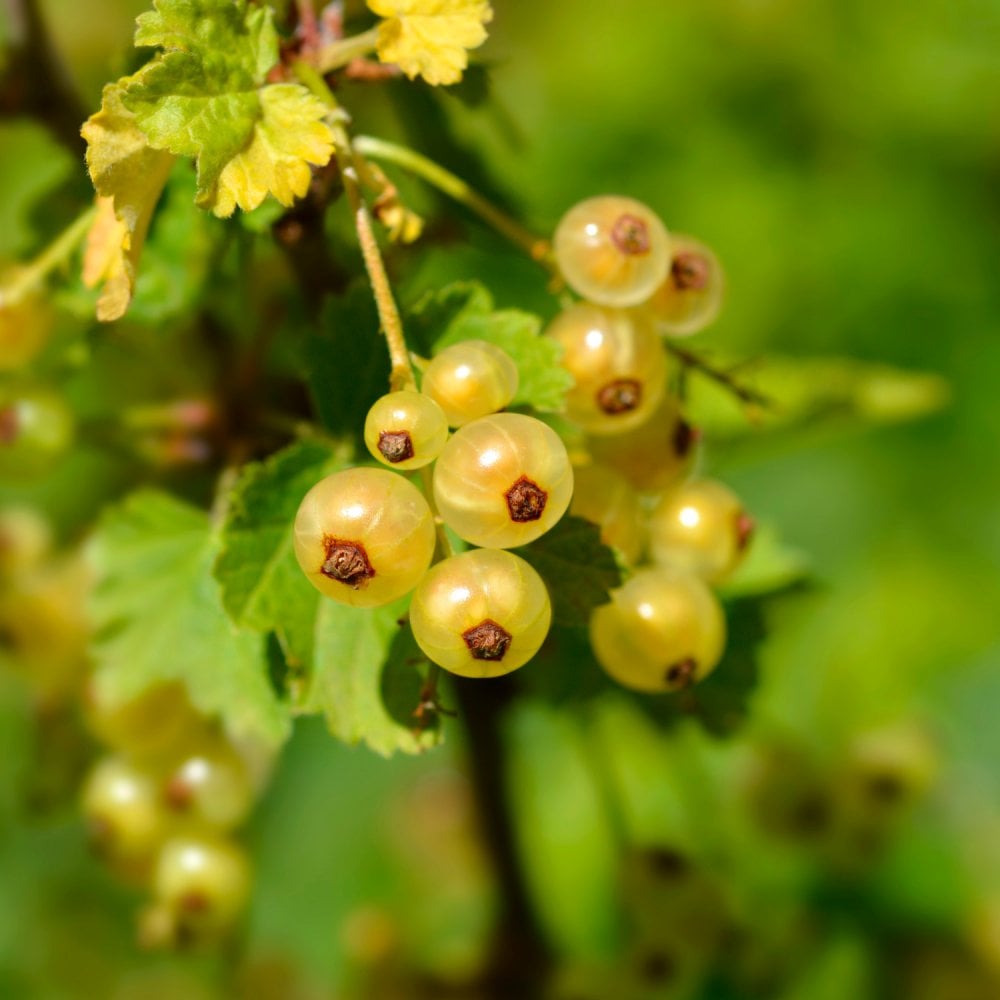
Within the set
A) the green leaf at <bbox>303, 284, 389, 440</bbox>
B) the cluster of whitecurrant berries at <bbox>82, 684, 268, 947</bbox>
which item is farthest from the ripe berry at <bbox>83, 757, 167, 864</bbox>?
the green leaf at <bbox>303, 284, 389, 440</bbox>

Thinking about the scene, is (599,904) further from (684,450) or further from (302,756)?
(684,450)

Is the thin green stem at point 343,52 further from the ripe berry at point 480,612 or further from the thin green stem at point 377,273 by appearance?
the ripe berry at point 480,612

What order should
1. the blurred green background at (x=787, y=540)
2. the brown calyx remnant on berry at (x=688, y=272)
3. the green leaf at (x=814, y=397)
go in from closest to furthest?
the brown calyx remnant on berry at (x=688, y=272) < the green leaf at (x=814, y=397) < the blurred green background at (x=787, y=540)

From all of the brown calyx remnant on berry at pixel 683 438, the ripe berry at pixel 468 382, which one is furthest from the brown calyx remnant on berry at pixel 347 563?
the brown calyx remnant on berry at pixel 683 438

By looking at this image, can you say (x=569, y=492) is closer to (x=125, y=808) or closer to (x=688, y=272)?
(x=688, y=272)

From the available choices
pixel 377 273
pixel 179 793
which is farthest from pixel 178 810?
pixel 377 273
